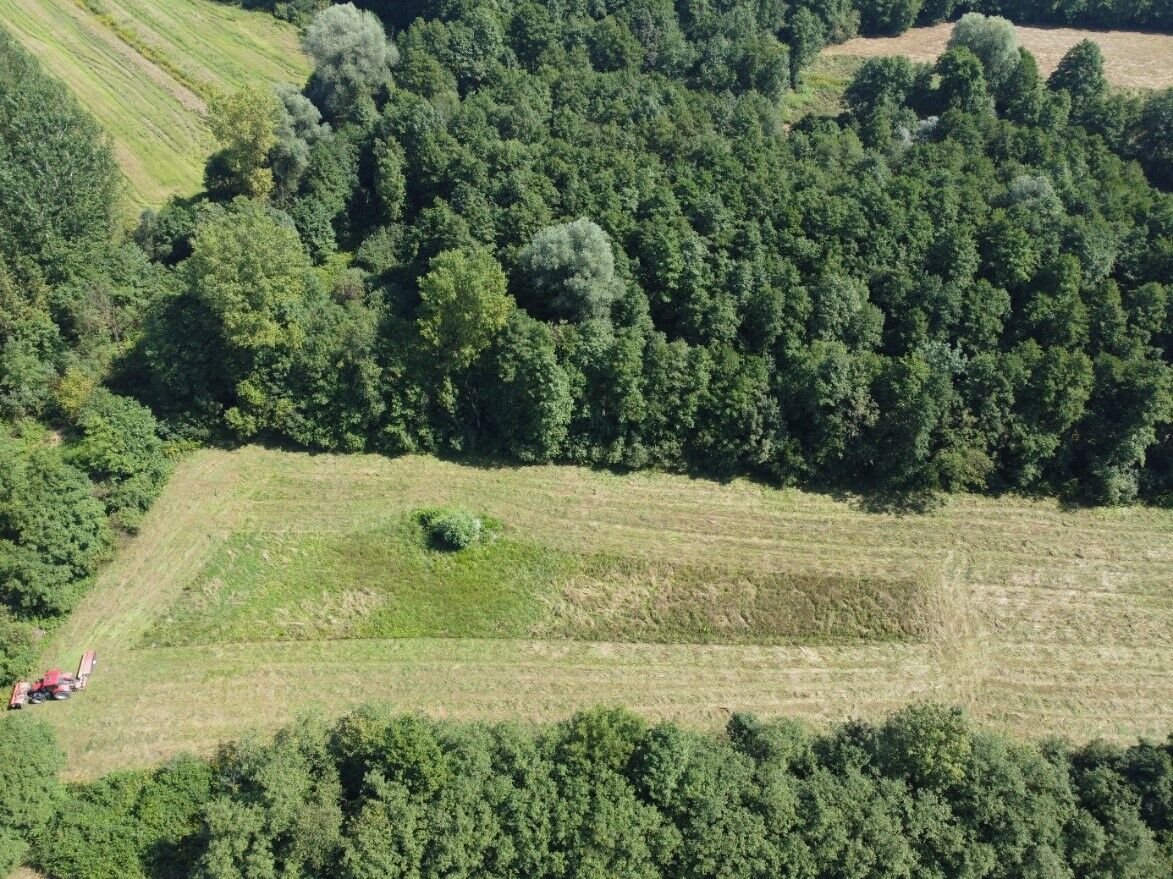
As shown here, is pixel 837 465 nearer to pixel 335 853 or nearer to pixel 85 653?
pixel 335 853

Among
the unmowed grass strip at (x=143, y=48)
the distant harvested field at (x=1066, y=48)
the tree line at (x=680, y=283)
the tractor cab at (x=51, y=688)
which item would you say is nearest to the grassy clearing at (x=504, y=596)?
the tractor cab at (x=51, y=688)

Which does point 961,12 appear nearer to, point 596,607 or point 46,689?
point 596,607

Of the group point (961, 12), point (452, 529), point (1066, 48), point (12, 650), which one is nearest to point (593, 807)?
point (452, 529)

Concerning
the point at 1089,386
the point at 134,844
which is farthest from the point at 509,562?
the point at 1089,386

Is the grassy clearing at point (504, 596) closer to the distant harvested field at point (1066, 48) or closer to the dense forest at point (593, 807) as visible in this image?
the dense forest at point (593, 807)

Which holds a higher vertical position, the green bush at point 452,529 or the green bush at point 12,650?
the green bush at point 452,529

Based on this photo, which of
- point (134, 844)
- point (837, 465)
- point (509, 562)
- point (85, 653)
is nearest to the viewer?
point (134, 844)
